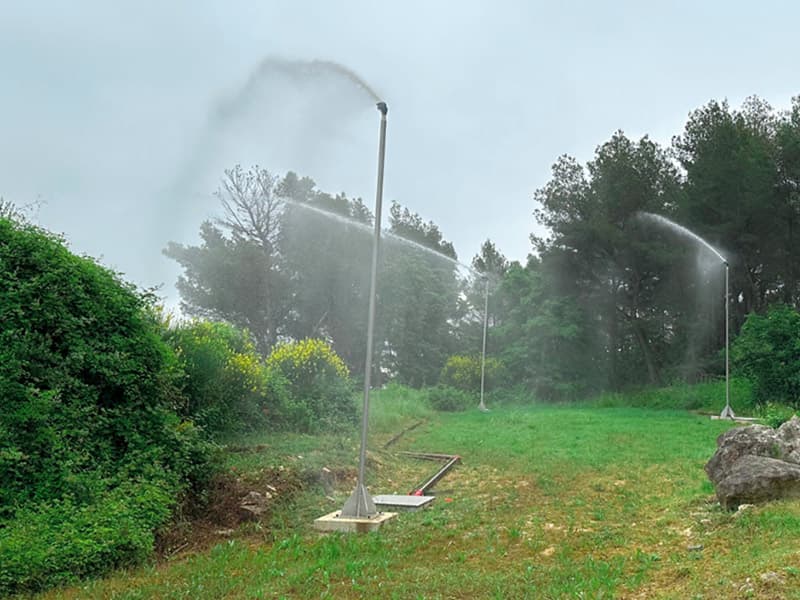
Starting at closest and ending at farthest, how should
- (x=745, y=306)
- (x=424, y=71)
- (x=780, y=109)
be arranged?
(x=424, y=71) → (x=745, y=306) → (x=780, y=109)

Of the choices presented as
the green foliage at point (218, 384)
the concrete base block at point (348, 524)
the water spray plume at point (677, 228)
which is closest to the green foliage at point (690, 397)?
the water spray plume at point (677, 228)

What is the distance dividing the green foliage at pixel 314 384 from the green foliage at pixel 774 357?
12.8 meters

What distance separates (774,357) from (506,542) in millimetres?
17055

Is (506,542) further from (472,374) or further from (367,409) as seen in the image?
(472,374)

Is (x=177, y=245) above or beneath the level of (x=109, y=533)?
above

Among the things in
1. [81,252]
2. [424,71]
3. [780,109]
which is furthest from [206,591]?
[780,109]

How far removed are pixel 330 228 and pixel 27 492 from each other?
30365mm

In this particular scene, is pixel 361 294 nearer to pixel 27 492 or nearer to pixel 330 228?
pixel 330 228

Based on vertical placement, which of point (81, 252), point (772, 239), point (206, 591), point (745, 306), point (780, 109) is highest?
point (780, 109)

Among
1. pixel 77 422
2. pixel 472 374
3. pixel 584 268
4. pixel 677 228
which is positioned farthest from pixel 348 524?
pixel 584 268

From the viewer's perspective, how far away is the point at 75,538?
5.04 m

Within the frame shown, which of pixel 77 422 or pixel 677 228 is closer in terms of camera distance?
pixel 77 422

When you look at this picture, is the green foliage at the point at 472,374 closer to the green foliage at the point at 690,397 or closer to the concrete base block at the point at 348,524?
the green foliage at the point at 690,397

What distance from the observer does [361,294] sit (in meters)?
35.4
